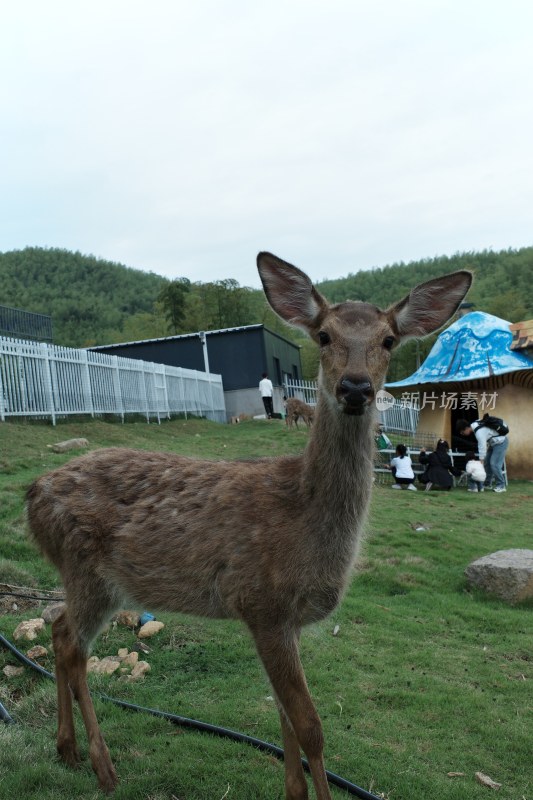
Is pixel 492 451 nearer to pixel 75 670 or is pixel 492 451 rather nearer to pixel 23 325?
pixel 75 670

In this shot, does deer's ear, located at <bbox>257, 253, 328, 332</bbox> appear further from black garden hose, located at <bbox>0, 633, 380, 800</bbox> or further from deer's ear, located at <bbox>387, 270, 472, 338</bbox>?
black garden hose, located at <bbox>0, 633, 380, 800</bbox>

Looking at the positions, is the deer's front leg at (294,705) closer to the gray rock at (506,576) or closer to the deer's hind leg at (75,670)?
the deer's hind leg at (75,670)

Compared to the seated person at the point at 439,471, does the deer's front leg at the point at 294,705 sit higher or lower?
higher

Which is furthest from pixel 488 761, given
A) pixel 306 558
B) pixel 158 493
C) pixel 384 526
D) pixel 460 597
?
pixel 384 526

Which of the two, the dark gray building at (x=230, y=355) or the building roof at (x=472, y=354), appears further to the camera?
the dark gray building at (x=230, y=355)

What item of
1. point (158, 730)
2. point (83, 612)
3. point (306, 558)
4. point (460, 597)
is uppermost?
point (306, 558)

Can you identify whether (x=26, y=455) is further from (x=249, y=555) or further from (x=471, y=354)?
(x=471, y=354)

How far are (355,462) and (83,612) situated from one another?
1.89 meters

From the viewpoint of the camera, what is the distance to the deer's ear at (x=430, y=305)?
4062 mm

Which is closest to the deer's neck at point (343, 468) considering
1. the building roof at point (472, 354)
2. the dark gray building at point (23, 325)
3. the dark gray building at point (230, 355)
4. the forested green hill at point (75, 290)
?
the building roof at point (472, 354)

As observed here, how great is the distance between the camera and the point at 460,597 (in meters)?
7.92

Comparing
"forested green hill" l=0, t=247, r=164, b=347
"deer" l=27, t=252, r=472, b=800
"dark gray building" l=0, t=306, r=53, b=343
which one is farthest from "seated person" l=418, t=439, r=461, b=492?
"forested green hill" l=0, t=247, r=164, b=347

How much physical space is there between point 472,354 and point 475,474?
6.51 metres

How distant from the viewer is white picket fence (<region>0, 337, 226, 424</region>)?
15547mm
